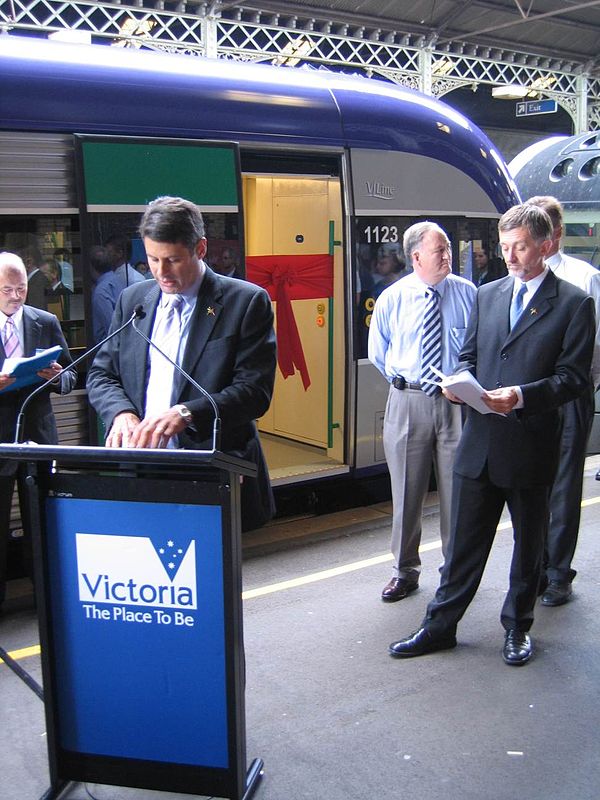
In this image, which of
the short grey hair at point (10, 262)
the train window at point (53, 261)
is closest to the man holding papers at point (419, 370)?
the train window at point (53, 261)

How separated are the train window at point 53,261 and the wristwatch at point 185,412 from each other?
7.54 feet

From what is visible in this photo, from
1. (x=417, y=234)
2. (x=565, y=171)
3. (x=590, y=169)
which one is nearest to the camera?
(x=417, y=234)

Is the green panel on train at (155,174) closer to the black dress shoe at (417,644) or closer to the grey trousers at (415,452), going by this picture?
the grey trousers at (415,452)

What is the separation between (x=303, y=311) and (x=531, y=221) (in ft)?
10.7

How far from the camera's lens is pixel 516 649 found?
14.0ft

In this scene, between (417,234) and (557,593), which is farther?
(557,593)

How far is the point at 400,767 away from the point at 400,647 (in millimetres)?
945

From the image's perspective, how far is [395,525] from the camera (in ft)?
16.4

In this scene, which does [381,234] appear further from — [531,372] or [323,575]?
[531,372]

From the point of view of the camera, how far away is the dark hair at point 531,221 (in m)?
3.92

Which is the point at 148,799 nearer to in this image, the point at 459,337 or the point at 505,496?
the point at 505,496

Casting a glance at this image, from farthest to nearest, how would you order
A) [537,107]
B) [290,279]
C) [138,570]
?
[537,107]
[290,279]
[138,570]

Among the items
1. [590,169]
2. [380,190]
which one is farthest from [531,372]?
[590,169]

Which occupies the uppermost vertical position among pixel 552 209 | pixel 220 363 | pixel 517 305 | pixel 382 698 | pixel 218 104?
pixel 218 104
